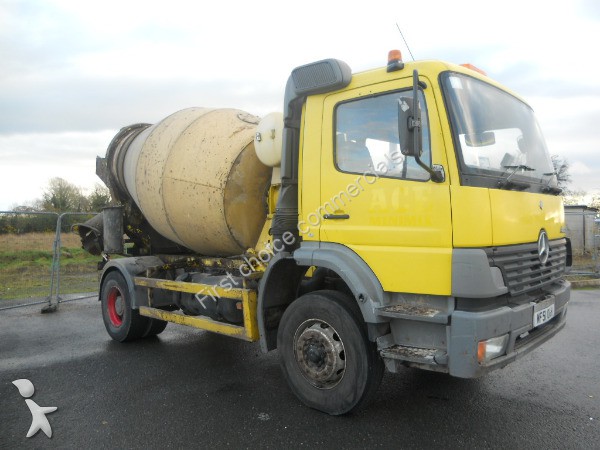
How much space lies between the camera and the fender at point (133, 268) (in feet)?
19.7

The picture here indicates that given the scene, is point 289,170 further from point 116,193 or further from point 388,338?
point 116,193

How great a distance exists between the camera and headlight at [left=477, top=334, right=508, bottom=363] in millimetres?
3049

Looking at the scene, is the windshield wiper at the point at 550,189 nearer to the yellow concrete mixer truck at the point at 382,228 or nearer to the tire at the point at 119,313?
the yellow concrete mixer truck at the point at 382,228

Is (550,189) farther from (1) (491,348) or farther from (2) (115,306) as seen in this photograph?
(2) (115,306)

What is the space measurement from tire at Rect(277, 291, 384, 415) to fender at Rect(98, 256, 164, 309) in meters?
2.71

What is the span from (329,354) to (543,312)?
5.66 ft

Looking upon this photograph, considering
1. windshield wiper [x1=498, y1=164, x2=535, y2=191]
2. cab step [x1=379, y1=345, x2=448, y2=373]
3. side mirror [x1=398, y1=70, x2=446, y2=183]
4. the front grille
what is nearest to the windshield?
windshield wiper [x1=498, y1=164, x2=535, y2=191]

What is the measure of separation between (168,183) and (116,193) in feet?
5.95

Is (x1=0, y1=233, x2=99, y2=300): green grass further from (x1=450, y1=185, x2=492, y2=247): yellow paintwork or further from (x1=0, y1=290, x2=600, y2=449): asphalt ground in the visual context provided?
(x1=450, y1=185, x2=492, y2=247): yellow paintwork

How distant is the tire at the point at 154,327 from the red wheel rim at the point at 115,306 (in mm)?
406

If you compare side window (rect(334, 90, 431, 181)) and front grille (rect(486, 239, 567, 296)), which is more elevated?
side window (rect(334, 90, 431, 181))

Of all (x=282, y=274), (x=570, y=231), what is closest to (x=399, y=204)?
(x=282, y=274)

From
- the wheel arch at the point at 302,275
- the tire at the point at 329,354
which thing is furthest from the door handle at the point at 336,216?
the tire at the point at 329,354

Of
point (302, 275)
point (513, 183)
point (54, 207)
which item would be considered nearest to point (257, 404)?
point (302, 275)
